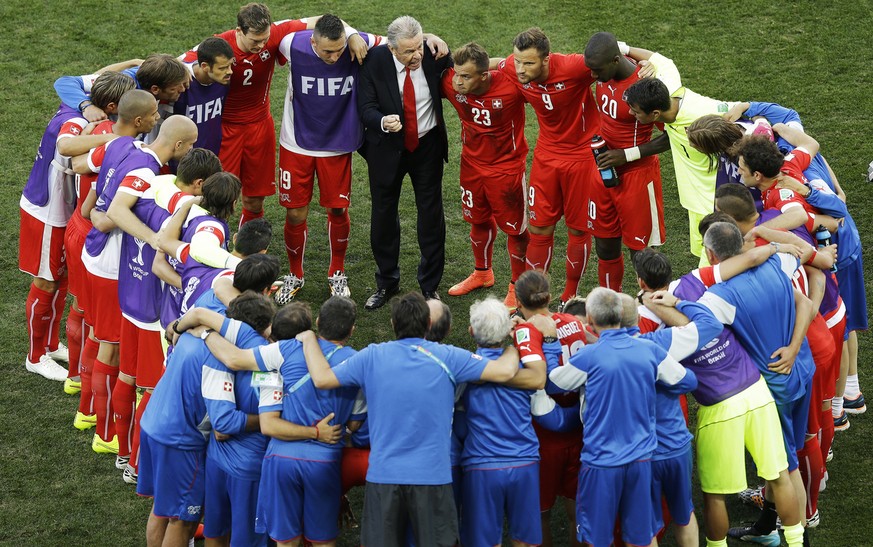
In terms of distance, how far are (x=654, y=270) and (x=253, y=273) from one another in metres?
2.18

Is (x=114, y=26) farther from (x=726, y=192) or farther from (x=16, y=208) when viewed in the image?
(x=726, y=192)

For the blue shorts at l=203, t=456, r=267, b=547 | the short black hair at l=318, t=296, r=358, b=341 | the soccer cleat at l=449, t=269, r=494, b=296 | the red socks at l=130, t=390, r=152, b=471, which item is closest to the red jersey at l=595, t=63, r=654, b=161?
the soccer cleat at l=449, t=269, r=494, b=296

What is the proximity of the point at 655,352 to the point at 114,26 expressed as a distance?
9778mm

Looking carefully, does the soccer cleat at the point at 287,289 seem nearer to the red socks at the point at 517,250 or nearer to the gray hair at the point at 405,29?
the red socks at the point at 517,250

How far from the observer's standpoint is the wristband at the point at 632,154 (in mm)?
8125

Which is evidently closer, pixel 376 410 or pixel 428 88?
pixel 376 410

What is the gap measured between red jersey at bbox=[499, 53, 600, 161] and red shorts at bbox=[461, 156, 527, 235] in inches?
13.9

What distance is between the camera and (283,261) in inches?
390

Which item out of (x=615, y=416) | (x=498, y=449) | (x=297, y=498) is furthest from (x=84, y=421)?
(x=615, y=416)

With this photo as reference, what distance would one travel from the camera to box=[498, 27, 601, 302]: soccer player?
8227 mm

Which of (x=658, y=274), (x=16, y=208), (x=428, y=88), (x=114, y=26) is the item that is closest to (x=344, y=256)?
(x=428, y=88)

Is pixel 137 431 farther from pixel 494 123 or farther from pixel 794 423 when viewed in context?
pixel 794 423

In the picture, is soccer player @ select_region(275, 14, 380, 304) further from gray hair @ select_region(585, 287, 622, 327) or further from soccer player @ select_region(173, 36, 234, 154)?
gray hair @ select_region(585, 287, 622, 327)

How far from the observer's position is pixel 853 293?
7332 mm
